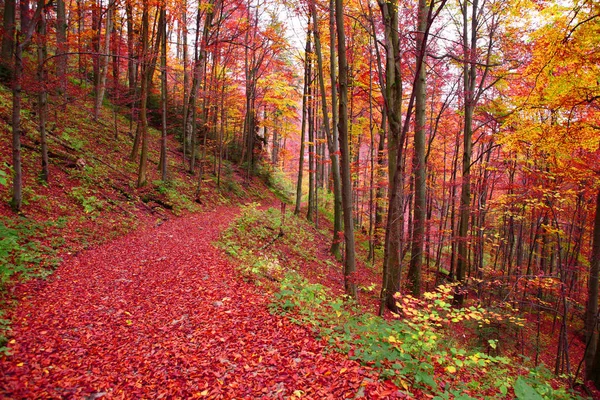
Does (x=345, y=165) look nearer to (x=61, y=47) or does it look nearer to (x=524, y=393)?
(x=524, y=393)

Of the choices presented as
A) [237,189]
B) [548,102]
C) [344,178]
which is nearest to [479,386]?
[344,178]

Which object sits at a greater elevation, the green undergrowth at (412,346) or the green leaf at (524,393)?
the green leaf at (524,393)

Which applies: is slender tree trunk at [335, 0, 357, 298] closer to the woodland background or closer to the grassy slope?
the woodland background

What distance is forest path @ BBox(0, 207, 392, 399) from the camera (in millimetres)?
3207

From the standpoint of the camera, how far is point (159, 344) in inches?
160

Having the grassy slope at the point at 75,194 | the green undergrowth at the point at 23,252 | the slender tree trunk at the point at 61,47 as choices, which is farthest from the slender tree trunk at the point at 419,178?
the slender tree trunk at the point at 61,47

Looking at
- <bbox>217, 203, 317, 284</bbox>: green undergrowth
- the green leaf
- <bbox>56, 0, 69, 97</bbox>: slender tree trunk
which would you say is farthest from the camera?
<bbox>56, 0, 69, 97</bbox>: slender tree trunk

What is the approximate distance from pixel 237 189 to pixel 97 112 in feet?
28.7

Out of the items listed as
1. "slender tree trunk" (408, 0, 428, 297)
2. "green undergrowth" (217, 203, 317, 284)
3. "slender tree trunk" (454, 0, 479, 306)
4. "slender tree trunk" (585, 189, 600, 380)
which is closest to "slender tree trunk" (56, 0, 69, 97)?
"green undergrowth" (217, 203, 317, 284)

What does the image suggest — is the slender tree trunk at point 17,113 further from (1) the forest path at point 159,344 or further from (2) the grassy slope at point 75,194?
(1) the forest path at point 159,344

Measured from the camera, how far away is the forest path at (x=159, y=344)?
3.21 m

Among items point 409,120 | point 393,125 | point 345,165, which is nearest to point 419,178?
point 345,165

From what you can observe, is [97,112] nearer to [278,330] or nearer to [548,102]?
[278,330]

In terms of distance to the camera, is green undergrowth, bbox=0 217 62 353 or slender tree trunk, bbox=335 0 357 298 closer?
green undergrowth, bbox=0 217 62 353
